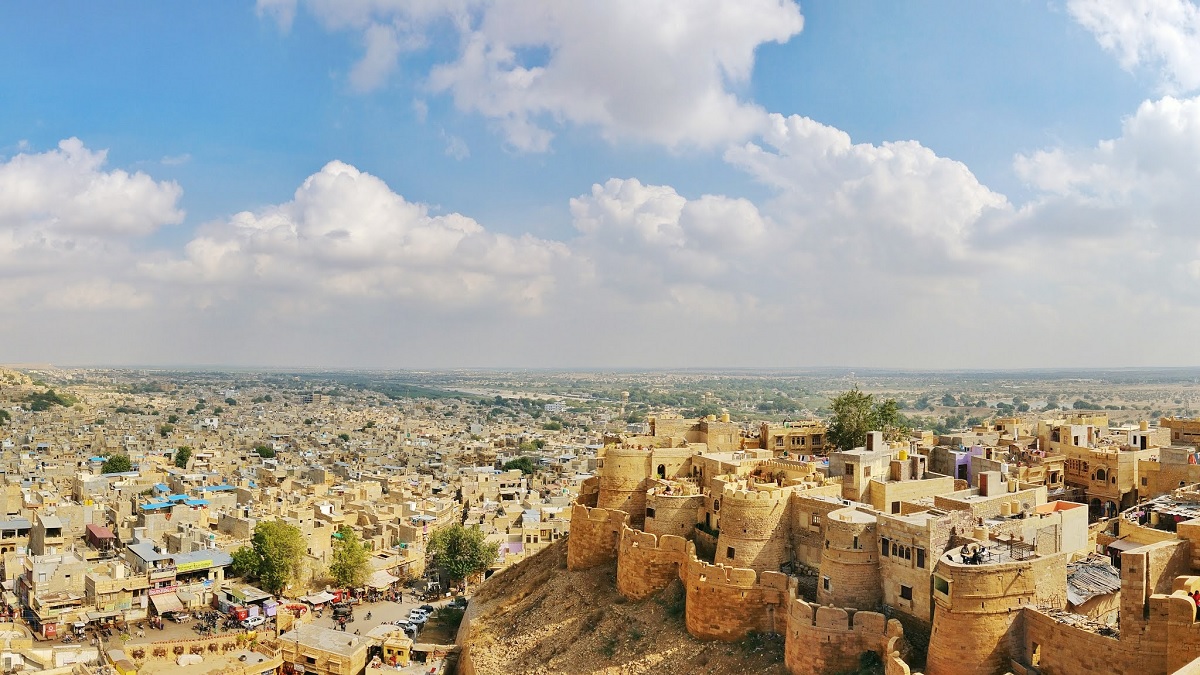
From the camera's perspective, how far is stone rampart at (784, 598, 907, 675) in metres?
21.0

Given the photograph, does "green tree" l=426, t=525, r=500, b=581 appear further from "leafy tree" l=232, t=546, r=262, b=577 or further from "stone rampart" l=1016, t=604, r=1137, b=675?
"stone rampart" l=1016, t=604, r=1137, b=675

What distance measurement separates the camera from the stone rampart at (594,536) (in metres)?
32.2

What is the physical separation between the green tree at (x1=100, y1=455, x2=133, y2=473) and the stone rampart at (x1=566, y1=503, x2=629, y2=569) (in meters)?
56.4

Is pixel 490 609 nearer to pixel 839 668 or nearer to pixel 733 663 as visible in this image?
pixel 733 663

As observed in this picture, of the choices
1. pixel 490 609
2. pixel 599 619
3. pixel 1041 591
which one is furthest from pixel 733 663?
pixel 490 609

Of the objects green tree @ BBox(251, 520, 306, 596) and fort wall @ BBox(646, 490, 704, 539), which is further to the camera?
green tree @ BBox(251, 520, 306, 596)

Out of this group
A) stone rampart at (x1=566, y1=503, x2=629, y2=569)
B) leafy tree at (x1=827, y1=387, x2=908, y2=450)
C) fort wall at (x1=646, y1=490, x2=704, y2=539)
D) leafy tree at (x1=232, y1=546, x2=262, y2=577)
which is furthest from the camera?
leafy tree at (x1=232, y1=546, x2=262, y2=577)

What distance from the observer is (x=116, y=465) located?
74.9 m

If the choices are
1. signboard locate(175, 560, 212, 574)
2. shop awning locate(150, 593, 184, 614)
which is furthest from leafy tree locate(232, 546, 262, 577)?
shop awning locate(150, 593, 184, 614)

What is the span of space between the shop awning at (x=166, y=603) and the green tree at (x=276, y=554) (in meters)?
4.12

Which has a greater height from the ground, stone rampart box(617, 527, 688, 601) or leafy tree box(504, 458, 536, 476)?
stone rampart box(617, 527, 688, 601)

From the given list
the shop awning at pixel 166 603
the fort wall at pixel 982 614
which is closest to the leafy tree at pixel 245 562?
the shop awning at pixel 166 603

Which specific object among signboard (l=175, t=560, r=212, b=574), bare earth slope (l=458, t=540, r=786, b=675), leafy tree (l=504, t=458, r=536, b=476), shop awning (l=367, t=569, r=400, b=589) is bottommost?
shop awning (l=367, t=569, r=400, b=589)

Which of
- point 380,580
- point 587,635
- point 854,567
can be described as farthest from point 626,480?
point 380,580
